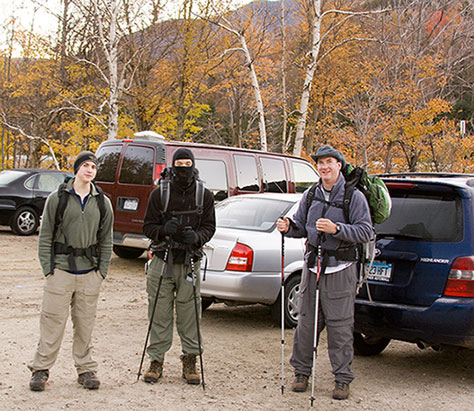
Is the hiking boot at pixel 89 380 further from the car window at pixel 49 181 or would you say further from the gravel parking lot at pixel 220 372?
the car window at pixel 49 181

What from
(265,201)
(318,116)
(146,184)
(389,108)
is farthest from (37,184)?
(318,116)

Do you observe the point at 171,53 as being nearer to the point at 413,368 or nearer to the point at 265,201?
the point at 265,201

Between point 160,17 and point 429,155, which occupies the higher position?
point 160,17

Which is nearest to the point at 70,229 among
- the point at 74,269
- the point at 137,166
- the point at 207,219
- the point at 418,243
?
the point at 74,269

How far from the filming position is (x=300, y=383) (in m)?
5.20

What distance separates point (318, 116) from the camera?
1433 inches

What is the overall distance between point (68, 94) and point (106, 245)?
2120 cm

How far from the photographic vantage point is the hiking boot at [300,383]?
17.0 ft

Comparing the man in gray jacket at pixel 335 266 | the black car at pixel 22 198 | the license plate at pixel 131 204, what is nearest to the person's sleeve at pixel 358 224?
the man in gray jacket at pixel 335 266

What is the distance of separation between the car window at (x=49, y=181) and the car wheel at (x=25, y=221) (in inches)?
26.8

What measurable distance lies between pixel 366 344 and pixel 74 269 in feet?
10.6

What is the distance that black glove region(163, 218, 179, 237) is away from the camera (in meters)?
5.16

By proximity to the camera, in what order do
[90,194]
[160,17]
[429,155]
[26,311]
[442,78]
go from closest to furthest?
1. [90,194]
2. [26,311]
3. [160,17]
4. [429,155]
5. [442,78]

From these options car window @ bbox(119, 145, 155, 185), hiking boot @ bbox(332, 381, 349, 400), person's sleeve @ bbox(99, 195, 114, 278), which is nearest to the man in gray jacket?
hiking boot @ bbox(332, 381, 349, 400)
